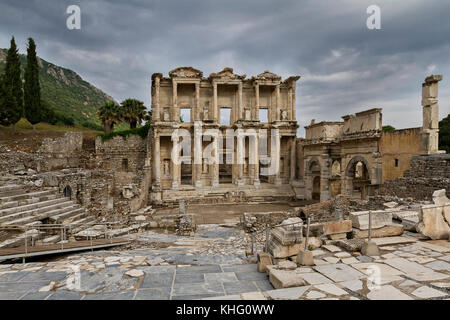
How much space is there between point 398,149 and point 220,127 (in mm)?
16823

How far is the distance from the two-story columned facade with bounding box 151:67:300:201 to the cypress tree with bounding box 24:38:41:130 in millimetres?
15595

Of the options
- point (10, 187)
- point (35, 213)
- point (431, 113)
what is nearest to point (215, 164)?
point (10, 187)

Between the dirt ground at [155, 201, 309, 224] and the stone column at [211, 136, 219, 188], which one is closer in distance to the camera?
the dirt ground at [155, 201, 309, 224]

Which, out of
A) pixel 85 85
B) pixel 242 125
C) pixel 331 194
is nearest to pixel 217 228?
pixel 331 194

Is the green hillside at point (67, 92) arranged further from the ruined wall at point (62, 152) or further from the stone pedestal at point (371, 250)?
the stone pedestal at point (371, 250)

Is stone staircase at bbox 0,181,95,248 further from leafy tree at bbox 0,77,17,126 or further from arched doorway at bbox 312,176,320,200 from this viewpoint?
arched doorway at bbox 312,176,320,200

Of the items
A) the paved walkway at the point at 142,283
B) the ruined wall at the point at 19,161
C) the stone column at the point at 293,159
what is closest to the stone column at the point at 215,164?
the stone column at the point at 293,159

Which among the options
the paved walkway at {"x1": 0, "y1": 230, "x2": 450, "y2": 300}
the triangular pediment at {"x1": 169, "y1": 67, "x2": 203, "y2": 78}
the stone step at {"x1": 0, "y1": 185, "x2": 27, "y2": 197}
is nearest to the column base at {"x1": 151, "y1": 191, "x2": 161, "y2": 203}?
the stone step at {"x1": 0, "y1": 185, "x2": 27, "y2": 197}

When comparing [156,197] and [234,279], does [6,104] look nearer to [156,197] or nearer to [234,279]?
[156,197]

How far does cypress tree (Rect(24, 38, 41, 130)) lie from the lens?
29375 mm

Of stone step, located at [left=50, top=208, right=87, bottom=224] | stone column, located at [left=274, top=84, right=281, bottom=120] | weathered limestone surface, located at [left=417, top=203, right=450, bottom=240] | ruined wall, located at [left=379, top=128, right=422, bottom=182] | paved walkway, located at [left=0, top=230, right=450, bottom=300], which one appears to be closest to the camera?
paved walkway, located at [left=0, top=230, right=450, bottom=300]

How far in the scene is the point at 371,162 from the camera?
15.5 metres

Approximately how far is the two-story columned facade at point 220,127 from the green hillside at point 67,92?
121 ft
